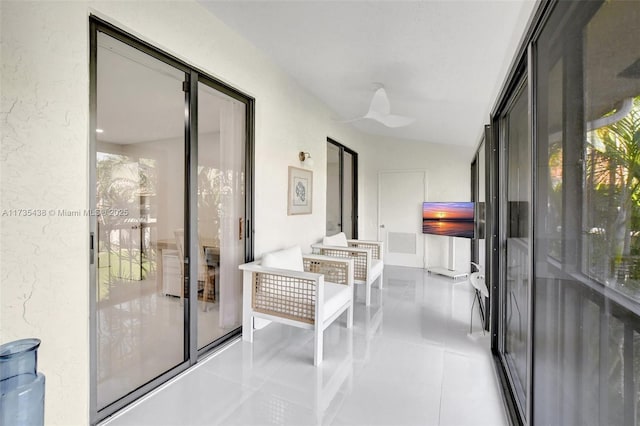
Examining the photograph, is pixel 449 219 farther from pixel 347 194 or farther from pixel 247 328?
pixel 247 328

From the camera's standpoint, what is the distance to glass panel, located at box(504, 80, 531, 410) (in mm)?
1601

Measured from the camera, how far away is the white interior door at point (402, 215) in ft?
19.3

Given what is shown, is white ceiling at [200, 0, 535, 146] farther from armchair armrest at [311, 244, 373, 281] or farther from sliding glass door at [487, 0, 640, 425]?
armchair armrest at [311, 244, 373, 281]

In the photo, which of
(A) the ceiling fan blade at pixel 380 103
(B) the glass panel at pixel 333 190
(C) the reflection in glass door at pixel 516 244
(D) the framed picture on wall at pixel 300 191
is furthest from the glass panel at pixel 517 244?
(B) the glass panel at pixel 333 190

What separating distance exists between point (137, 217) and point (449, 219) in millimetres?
4920

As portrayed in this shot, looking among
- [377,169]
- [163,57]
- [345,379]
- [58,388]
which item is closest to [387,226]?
[377,169]

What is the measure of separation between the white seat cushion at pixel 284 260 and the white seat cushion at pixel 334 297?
1.26 feet

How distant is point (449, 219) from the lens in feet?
17.4

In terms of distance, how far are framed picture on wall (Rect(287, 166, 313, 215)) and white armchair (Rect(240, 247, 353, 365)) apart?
0.74 meters

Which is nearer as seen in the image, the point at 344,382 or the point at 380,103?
the point at 344,382

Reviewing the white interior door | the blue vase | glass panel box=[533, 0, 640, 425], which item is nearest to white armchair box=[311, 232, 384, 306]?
the white interior door

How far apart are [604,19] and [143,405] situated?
2689 millimetres

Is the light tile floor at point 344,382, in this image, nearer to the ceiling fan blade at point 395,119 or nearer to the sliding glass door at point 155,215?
the sliding glass door at point 155,215

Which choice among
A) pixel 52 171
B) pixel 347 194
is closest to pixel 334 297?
pixel 52 171
